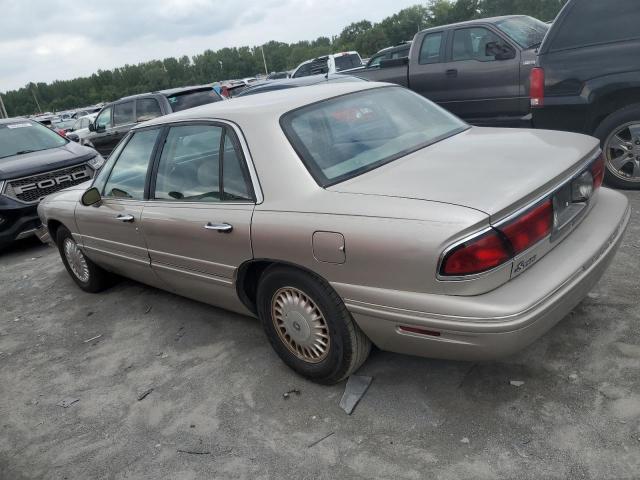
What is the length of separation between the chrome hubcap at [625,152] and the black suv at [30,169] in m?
6.07

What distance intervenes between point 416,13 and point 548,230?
272 feet

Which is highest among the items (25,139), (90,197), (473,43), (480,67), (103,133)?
(473,43)

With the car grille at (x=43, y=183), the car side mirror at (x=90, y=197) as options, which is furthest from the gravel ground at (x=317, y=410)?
the car grille at (x=43, y=183)

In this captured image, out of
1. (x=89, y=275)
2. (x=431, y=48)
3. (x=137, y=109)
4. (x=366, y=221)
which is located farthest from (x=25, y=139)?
(x=366, y=221)

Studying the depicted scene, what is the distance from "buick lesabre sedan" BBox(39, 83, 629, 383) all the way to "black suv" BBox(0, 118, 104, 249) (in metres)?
3.64

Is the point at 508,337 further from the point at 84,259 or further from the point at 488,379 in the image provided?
the point at 84,259

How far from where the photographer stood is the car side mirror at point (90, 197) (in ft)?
13.7

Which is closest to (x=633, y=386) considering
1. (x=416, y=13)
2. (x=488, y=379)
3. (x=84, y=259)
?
(x=488, y=379)

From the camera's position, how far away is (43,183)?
23.7ft

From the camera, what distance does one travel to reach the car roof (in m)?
3.19

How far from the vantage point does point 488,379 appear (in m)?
2.94

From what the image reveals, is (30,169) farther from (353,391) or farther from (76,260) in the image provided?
(353,391)

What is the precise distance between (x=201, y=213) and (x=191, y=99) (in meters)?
7.64

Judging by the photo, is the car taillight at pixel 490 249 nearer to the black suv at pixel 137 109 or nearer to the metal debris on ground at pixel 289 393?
the metal debris on ground at pixel 289 393
